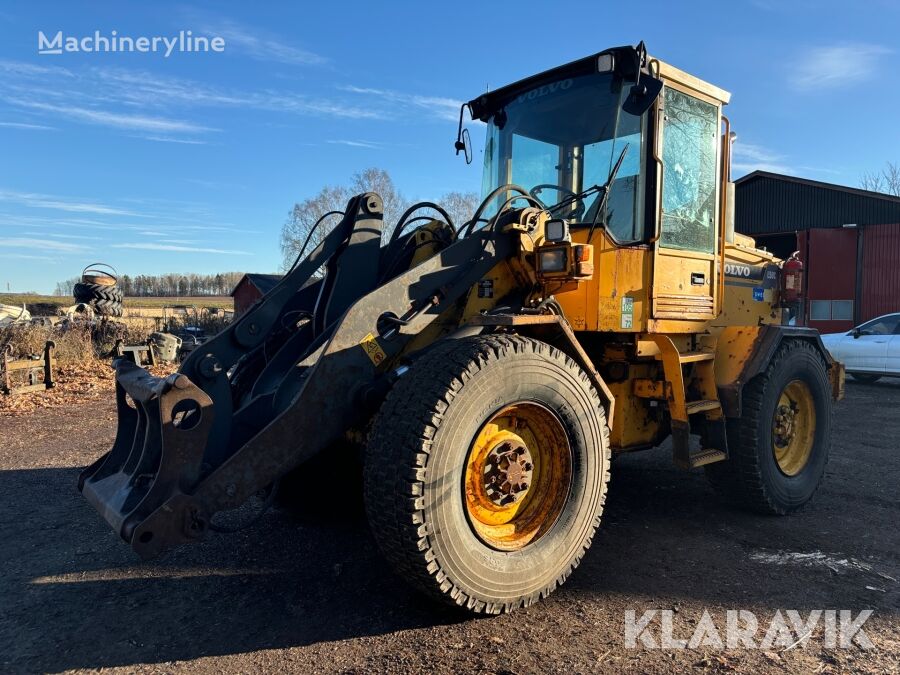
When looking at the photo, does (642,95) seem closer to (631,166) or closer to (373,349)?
(631,166)

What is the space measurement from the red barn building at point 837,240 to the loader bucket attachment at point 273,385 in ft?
56.7

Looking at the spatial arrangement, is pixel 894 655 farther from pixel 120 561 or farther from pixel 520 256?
pixel 120 561

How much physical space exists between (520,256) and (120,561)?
3156 mm

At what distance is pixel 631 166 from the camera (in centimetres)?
423

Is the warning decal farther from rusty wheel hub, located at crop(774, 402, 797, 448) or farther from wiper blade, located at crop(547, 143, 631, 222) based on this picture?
rusty wheel hub, located at crop(774, 402, 797, 448)

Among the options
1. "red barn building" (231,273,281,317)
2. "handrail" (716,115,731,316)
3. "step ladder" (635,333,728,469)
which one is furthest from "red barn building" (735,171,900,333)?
"red barn building" (231,273,281,317)

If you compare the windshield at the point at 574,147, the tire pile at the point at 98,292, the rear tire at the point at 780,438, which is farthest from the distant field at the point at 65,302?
the rear tire at the point at 780,438

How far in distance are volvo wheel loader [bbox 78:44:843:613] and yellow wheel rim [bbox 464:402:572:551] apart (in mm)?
13

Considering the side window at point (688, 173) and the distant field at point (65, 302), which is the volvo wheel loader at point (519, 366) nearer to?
the side window at point (688, 173)

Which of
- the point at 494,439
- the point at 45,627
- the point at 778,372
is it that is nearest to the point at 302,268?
the point at 494,439

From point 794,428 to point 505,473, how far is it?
3.48m

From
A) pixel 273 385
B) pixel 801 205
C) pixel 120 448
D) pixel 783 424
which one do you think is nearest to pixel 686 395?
pixel 783 424

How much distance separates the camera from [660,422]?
15.7ft

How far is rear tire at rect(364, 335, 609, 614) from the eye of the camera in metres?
2.80
